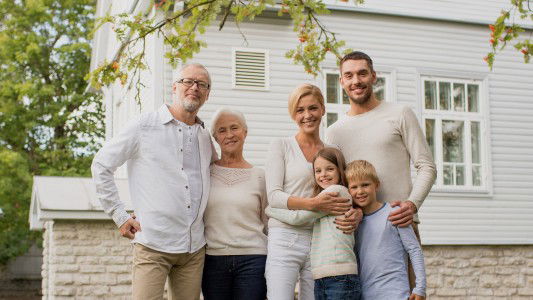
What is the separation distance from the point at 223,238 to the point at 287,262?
1.40 ft

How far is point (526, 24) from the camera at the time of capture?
41.5ft

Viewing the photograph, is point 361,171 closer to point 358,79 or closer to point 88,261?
point 358,79

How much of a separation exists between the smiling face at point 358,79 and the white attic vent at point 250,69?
23.5 feet

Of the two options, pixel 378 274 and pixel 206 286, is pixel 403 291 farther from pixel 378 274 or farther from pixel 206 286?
pixel 206 286

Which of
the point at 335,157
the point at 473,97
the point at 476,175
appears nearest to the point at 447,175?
the point at 476,175

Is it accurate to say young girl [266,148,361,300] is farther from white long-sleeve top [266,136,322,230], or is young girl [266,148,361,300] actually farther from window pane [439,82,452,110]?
window pane [439,82,452,110]

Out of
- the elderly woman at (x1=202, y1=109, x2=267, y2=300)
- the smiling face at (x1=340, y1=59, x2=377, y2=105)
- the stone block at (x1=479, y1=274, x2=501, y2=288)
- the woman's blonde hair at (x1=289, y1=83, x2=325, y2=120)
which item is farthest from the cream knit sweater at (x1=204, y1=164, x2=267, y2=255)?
the stone block at (x1=479, y1=274, x2=501, y2=288)

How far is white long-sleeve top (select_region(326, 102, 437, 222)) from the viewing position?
400 cm

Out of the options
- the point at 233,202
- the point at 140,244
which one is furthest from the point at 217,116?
the point at 140,244

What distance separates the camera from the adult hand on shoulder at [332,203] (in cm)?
377

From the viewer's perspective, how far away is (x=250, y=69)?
37.1ft

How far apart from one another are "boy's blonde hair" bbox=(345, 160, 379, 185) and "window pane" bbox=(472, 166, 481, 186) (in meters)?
8.75

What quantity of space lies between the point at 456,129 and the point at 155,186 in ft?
29.6

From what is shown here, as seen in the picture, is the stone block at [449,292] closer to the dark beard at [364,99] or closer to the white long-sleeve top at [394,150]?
the white long-sleeve top at [394,150]
